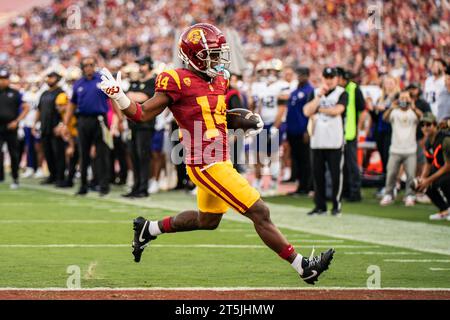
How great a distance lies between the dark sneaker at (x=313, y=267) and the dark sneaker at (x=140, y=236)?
1.59 meters

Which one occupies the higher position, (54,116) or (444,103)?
(444,103)

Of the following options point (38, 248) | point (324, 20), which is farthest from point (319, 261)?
point (324, 20)

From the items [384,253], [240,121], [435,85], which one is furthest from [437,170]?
[240,121]

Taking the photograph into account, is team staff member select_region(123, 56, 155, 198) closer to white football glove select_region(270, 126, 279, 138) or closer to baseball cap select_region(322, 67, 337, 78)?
white football glove select_region(270, 126, 279, 138)

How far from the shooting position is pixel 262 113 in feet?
57.4

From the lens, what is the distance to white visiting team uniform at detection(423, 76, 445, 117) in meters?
16.3

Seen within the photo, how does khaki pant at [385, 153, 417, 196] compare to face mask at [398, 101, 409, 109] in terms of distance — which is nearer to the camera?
face mask at [398, 101, 409, 109]

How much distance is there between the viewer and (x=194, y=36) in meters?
8.20

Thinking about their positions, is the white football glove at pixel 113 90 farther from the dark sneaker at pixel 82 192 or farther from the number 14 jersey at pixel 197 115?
the dark sneaker at pixel 82 192

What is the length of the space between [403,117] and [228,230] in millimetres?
4435

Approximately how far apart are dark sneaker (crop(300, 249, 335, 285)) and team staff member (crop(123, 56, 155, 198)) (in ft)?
27.2

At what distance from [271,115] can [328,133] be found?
376 cm

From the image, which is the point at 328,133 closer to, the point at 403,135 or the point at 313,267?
the point at 403,135

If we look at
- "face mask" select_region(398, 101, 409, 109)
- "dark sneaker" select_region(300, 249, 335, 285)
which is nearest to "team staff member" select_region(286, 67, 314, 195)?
"face mask" select_region(398, 101, 409, 109)
